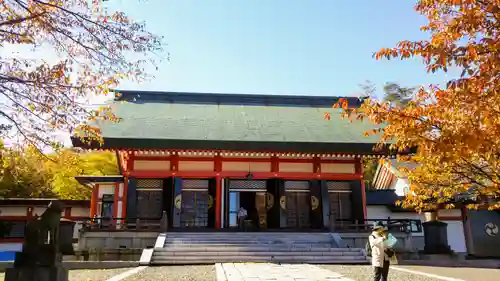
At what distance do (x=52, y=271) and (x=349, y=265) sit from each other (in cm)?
826

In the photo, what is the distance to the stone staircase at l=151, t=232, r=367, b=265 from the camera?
12016 mm

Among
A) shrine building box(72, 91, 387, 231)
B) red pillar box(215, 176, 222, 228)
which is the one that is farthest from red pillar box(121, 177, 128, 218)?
red pillar box(215, 176, 222, 228)

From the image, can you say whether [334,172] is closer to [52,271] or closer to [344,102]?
[344,102]

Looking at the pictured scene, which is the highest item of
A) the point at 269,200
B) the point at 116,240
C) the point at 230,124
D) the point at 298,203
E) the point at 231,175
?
the point at 230,124

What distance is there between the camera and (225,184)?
1675cm

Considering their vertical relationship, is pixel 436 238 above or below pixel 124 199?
below

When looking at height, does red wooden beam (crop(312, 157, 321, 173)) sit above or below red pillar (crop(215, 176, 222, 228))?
above

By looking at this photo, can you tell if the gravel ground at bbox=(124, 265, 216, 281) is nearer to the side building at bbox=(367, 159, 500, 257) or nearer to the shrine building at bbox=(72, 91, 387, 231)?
the shrine building at bbox=(72, 91, 387, 231)

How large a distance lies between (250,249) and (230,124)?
7.40 metres

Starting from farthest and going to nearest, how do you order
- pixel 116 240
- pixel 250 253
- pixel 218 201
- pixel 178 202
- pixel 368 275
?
pixel 218 201 → pixel 178 202 → pixel 116 240 → pixel 250 253 → pixel 368 275

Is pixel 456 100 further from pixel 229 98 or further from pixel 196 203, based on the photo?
pixel 229 98

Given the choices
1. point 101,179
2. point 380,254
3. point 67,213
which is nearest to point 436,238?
point 380,254

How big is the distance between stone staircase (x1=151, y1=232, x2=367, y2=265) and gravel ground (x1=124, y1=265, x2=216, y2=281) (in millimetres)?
996

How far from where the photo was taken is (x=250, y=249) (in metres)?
12.8
